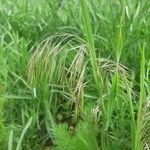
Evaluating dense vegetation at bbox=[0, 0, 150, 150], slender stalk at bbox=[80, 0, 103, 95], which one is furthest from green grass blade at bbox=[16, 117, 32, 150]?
slender stalk at bbox=[80, 0, 103, 95]

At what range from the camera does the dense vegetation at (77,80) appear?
1646 millimetres

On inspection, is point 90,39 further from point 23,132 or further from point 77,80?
point 23,132

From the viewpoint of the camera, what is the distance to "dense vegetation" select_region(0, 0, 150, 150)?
1646 mm

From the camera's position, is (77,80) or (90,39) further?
(77,80)

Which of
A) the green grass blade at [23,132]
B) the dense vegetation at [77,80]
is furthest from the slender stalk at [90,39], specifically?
the green grass blade at [23,132]

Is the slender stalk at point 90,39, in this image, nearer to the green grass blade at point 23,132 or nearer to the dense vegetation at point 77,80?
the dense vegetation at point 77,80

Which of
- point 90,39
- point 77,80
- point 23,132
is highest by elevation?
point 90,39

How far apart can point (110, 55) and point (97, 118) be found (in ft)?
1.54

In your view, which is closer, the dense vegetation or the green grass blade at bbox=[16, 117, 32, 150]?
the dense vegetation

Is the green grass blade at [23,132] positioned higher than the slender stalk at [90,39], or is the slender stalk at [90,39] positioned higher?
the slender stalk at [90,39]

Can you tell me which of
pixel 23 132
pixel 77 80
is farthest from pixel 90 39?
pixel 23 132

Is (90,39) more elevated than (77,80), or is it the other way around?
(90,39)

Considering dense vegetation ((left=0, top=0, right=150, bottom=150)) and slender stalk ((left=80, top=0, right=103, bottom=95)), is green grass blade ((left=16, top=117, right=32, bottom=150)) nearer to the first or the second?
dense vegetation ((left=0, top=0, right=150, bottom=150))

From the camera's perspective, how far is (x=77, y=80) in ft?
6.32
